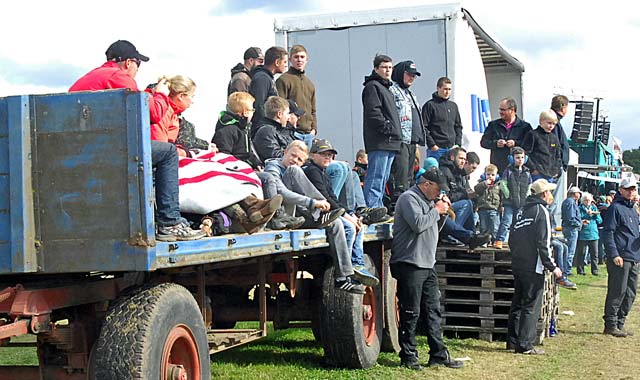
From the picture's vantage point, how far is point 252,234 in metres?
6.04

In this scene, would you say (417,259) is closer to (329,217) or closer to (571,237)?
(329,217)

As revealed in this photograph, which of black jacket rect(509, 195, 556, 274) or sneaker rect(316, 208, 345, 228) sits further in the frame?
black jacket rect(509, 195, 556, 274)

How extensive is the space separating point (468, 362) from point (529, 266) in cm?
140

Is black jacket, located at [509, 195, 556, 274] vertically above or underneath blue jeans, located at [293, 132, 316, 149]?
underneath

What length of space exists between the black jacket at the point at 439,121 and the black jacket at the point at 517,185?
894mm

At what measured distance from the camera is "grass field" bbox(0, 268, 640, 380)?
28.0ft

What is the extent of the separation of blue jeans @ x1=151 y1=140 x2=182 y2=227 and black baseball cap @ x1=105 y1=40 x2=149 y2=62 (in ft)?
2.99

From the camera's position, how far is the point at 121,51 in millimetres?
5773

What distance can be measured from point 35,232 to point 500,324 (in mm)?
7152

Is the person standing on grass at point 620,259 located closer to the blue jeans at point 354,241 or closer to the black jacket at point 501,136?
the black jacket at point 501,136

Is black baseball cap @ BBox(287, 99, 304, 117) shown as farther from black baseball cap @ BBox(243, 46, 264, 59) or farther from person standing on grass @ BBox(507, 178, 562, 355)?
person standing on grass @ BBox(507, 178, 562, 355)

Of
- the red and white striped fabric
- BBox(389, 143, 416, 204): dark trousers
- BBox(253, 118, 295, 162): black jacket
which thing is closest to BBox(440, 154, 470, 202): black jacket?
BBox(389, 143, 416, 204): dark trousers

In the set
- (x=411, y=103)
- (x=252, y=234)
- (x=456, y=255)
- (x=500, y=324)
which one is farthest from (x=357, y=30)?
(x=252, y=234)

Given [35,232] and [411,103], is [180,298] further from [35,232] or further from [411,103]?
[411,103]
